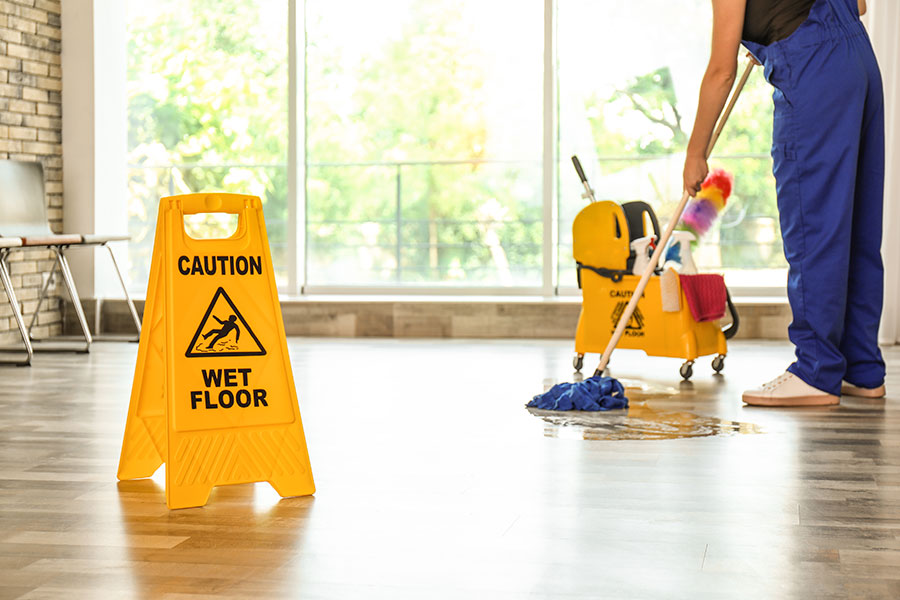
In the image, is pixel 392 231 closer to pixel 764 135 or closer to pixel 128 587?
pixel 764 135

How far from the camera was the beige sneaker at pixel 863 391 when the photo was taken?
10.3ft

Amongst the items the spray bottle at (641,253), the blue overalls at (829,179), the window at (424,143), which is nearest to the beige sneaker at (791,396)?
the blue overalls at (829,179)

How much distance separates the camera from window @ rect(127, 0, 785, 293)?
5461 millimetres

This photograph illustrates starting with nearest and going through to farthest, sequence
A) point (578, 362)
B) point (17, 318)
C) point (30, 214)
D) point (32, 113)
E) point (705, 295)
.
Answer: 1. point (705, 295)
2. point (578, 362)
3. point (17, 318)
4. point (30, 214)
5. point (32, 113)

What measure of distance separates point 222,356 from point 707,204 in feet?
7.99

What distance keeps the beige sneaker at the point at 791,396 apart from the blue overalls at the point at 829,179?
0.10 feet

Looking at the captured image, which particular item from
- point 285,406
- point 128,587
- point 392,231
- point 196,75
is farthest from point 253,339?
point 196,75

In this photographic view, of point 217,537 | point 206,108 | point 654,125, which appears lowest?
point 217,537

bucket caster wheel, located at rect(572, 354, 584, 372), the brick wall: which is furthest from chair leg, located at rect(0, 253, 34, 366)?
bucket caster wheel, located at rect(572, 354, 584, 372)

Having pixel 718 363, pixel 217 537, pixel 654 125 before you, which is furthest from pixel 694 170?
pixel 654 125

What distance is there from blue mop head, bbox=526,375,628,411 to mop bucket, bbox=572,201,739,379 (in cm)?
61

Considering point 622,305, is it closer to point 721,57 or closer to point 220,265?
point 721,57

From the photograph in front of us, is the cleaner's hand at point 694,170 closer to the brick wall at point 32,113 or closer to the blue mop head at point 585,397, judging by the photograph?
the blue mop head at point 585,397

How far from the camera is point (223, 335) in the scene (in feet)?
6.59
